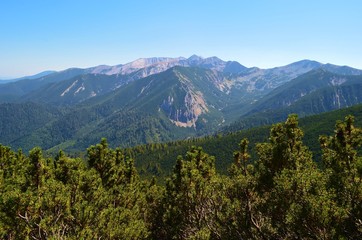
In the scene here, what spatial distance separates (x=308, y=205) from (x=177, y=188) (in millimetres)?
23458

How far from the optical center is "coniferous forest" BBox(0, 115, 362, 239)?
83.0 ft

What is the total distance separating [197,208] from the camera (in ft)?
143

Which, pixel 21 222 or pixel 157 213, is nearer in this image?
pixel 21 222

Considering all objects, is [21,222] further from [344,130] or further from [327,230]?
[344,130]

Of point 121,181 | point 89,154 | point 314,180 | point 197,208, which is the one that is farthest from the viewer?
point 121,181

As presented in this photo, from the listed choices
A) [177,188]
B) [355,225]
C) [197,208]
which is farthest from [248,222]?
[355,225]

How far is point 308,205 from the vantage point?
81.0ft

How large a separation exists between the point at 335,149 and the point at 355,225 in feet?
47.6

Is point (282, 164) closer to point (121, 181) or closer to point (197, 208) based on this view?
point (197, 208)

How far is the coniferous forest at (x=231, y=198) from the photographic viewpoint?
2531 cm

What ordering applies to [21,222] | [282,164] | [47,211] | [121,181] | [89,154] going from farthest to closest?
[121,181]
[89,154]
[282,164]
[47,211]
[21,222]

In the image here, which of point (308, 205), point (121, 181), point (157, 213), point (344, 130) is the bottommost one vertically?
point (157, 213)

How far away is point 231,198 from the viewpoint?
45.0 metres

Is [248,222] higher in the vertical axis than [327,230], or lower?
lower
